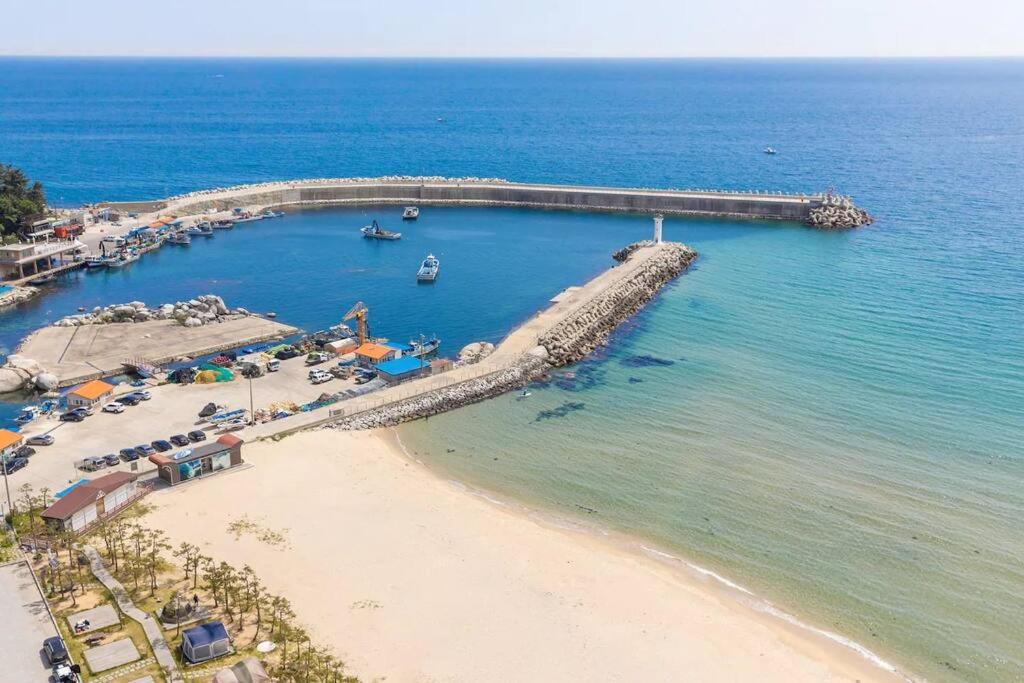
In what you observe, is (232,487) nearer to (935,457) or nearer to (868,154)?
(935,457)

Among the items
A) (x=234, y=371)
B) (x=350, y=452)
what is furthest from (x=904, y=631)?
(x=234, y=371)

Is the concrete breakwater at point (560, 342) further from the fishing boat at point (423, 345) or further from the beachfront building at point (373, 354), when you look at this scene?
the beachfront building at point (373, 354)

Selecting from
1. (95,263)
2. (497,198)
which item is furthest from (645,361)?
(497,198)

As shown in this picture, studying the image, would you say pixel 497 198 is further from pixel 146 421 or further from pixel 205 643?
pixel 205 643

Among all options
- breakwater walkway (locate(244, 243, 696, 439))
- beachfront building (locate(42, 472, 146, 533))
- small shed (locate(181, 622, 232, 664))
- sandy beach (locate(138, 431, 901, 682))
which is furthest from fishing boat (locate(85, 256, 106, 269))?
small shed (locate(181, 622, 232, 664))

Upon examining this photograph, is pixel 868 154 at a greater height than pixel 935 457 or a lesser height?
greater

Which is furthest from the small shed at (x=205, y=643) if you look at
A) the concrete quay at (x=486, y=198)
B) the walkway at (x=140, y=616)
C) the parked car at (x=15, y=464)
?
the concrete quay at (x=486, y=198)
